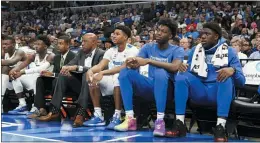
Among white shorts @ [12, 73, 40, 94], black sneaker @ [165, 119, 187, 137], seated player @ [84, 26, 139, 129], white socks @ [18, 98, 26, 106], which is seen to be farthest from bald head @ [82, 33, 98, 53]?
black sneaker @ [165, 119, 187, 137]

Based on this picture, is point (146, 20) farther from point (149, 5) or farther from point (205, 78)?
point (205, 78)

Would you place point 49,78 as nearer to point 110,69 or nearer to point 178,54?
point 110,69

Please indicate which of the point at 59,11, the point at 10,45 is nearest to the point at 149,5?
the point at 59,11

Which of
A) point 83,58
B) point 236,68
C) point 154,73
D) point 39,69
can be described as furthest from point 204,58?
point 39,69

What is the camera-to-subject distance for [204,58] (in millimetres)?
4785

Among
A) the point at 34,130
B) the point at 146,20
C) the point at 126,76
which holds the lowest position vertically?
the point at 34,130

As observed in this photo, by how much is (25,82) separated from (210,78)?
349cm

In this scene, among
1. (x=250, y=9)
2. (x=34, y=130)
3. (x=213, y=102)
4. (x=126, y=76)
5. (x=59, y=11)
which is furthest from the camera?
(x=59, y=11)

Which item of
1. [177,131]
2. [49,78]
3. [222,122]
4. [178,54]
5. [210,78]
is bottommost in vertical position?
[177,131]

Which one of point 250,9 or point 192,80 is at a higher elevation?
point 250,9

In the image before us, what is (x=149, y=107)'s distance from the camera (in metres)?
5.36

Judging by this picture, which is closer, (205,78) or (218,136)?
(218,136)

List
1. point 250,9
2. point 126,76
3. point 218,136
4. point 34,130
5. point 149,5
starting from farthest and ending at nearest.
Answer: point 149,5 < point 250,9 < point 34,130 < point 126,76 < point 218,136

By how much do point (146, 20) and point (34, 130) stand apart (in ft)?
36.9
